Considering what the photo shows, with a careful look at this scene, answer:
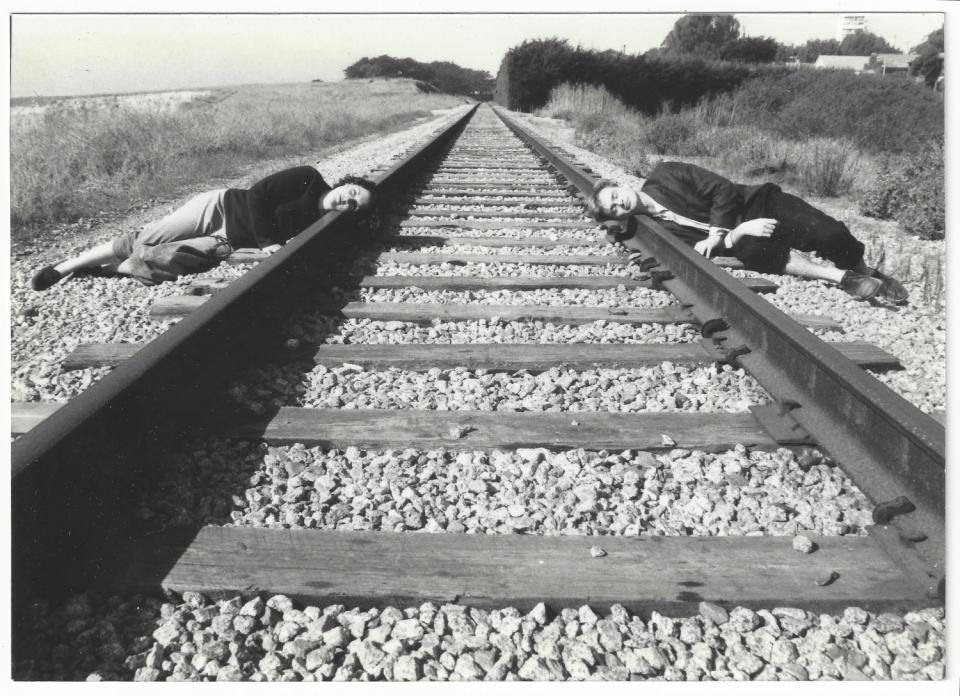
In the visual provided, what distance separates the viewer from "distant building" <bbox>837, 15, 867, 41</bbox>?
1.97m

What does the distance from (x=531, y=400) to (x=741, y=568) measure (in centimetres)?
90

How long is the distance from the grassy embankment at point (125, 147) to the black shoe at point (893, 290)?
346cm

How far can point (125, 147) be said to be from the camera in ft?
28.6

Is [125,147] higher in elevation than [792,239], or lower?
higher

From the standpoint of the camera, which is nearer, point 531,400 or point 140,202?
point 531,400

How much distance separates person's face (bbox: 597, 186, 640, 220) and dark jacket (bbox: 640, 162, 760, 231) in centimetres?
13

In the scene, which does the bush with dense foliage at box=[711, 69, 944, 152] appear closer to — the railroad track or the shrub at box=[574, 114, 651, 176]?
the shrub at box=[574, 114, 651, 176]

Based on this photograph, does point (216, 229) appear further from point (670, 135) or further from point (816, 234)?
point (670, 135)

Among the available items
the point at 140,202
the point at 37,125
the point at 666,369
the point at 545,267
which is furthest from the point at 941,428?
the point at 37,125

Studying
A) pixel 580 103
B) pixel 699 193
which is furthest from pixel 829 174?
pixel 580 103

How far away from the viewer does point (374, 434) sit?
76.1 inches

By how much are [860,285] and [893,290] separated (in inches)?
6.1

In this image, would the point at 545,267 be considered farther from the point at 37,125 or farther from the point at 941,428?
the point at 37,125

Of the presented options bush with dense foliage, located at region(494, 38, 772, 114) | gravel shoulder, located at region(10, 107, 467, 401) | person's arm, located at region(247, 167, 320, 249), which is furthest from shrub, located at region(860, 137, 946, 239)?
bush with dense foliage, located at region(494, 38, 772, 114)
